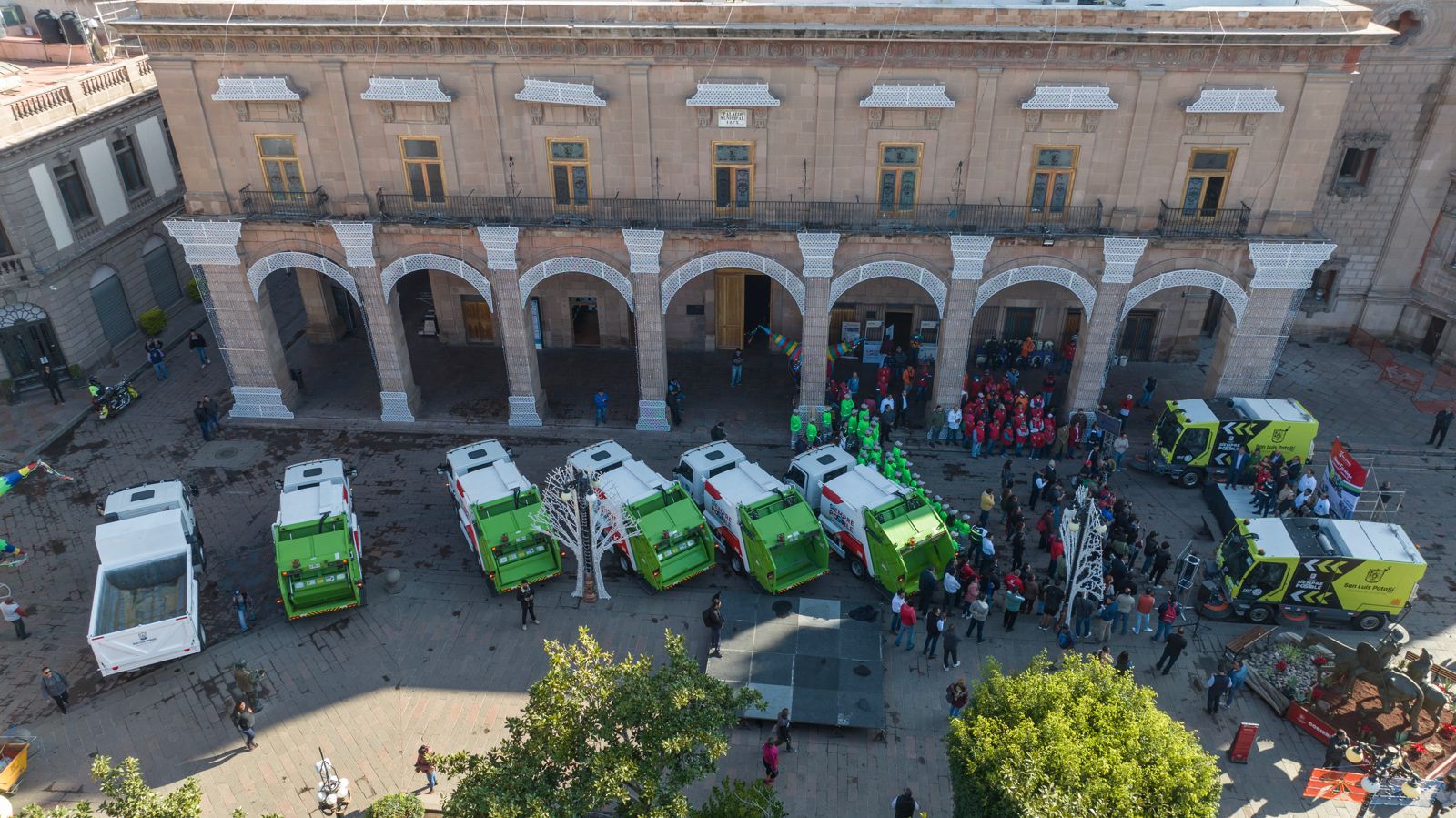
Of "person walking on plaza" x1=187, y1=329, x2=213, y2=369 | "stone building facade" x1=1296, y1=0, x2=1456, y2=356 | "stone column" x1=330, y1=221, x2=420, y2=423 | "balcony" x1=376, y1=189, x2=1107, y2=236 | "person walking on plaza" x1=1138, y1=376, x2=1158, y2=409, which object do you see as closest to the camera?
"balcony" x1=376, y1=189, x2=1107, y2=236

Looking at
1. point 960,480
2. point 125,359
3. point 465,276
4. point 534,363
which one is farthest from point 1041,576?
point 125,359

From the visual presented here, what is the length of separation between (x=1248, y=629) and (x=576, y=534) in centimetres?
1689

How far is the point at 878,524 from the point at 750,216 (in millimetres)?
10774

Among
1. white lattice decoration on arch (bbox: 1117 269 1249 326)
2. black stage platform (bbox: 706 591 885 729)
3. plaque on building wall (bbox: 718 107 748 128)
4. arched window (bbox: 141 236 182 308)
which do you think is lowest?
black stage platform (bbox: 706 591 885 729)

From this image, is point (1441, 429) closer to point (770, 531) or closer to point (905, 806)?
point (770, 531)

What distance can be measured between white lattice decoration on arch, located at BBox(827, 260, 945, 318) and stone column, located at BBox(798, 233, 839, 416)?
1.32 feet

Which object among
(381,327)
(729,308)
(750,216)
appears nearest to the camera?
(750,216)

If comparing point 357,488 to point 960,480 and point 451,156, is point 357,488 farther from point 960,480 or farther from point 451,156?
point 960,480

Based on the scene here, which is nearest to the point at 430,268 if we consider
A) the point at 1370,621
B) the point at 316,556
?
the point at 316,556

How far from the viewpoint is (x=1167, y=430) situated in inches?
1141

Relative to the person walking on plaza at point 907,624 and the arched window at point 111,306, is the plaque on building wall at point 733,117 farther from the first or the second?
the arched window at point 111,306

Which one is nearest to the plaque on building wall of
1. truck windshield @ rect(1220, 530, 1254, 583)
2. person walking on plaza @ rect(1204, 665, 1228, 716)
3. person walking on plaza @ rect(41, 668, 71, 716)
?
truck windshield @ rect(1220, 530, 1254, 583)

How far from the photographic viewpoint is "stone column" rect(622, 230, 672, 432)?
2898 cm

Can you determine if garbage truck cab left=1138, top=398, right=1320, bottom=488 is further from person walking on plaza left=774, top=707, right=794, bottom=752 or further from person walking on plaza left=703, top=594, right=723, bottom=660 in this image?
person walking on plaza left=774, top=707, right=794, bottom=752
